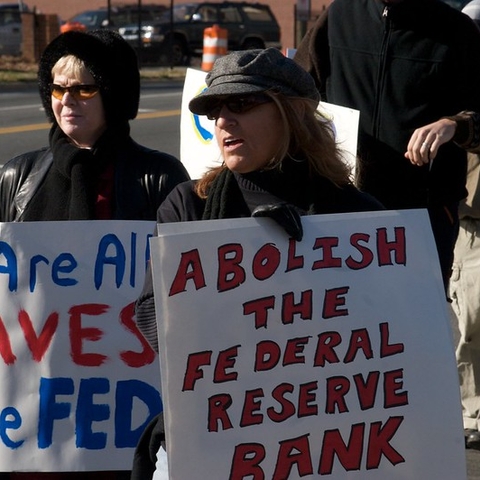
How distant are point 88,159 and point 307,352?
3.71ft

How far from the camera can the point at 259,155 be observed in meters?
2.81

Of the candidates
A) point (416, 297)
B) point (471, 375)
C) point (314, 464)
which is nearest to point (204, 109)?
point (416, 297)

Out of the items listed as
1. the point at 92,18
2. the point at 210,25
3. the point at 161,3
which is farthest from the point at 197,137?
the point at 161,3

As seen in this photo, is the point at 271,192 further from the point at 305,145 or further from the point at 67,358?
the point at 67,358

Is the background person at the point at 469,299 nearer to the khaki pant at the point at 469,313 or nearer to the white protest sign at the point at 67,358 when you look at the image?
the khaki pant at the point at 469,313

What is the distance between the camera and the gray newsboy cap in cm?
274

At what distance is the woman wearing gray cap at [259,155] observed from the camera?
2.77m

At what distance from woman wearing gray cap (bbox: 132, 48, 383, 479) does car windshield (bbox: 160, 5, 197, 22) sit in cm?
2976

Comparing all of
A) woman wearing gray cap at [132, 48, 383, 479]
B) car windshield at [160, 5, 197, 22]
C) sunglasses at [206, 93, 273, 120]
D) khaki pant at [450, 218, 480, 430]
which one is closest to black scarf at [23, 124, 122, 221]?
woman wearing gray cap at [132, 48, 383, 479]

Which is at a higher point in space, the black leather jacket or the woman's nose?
the woman's nose

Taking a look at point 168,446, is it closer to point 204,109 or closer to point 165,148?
point 204,109

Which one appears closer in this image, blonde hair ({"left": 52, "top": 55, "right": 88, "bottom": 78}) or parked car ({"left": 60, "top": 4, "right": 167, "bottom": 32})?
blonde hair ({"left": 52, "top": 55, "right": 88, "bottom": 78})

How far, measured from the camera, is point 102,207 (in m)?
3.53

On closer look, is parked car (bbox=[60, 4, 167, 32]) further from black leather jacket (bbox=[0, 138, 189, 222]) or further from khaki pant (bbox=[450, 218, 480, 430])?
black leather jacket (bbox=[0, 138, 189, 222])
